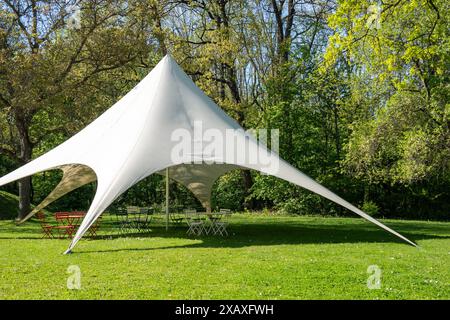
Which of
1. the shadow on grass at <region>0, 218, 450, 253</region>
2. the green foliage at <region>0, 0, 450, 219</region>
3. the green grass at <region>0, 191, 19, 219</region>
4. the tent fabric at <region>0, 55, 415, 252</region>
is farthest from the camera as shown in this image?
the green grass at <region>0, 191, 19, 219</region>

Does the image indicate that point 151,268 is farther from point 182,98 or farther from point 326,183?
point 326,183

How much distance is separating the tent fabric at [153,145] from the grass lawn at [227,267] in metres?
0.86

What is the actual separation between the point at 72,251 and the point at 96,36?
343 inches

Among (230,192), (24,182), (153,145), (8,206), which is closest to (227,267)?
(153,145)

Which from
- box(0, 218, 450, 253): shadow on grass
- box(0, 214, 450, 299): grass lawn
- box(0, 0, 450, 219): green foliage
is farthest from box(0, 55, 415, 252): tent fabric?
box(0, 0, 450, 219): green foliage

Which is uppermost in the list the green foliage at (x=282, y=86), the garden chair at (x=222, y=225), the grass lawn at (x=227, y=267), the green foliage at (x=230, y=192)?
the green foliage at (x=282, y=86)

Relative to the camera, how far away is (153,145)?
10.5 m

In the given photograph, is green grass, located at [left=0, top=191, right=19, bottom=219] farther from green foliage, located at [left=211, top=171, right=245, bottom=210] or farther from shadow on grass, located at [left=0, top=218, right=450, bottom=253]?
green foliage, located at [left=211, top=171, right=245, bottom=210]

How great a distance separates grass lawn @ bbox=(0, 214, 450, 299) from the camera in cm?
614

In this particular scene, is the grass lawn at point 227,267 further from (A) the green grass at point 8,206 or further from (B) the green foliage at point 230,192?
(B) the green foliage at point 230,192

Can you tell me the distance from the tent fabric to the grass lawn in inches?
33.9

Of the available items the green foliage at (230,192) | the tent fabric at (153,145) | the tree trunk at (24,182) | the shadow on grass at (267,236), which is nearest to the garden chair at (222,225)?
the shadow on grass at (267,236)

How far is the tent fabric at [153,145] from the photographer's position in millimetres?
9672

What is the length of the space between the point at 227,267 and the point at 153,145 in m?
3.62
